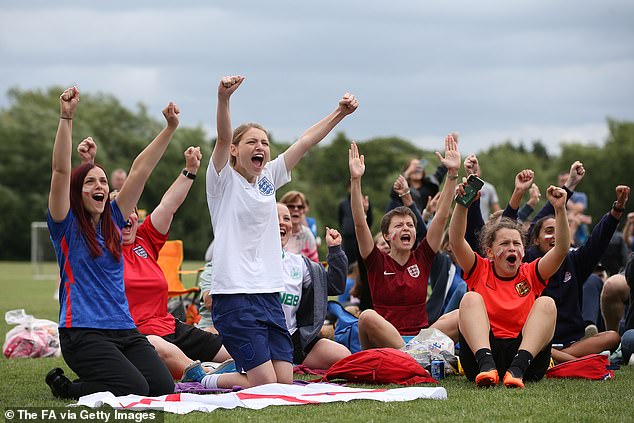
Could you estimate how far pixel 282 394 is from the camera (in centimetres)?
661

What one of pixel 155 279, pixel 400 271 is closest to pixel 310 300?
pixel 400 271

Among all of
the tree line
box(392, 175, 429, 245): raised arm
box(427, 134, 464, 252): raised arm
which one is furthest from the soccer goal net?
box(427, 134, 464, 252): raised arm

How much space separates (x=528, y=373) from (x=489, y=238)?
1.17 m

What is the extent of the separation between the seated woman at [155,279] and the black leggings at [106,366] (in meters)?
1.17

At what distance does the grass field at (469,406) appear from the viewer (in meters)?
5.73

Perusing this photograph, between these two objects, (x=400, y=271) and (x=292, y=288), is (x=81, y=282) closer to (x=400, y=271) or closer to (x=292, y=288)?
(x=292, y=288)

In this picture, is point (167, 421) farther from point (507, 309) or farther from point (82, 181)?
point (507, 309)

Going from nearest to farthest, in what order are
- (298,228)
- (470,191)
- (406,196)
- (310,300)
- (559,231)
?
(470,191) < (559,231) < (310,300) < (406,196) < (298,228)

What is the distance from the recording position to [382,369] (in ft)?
24.4

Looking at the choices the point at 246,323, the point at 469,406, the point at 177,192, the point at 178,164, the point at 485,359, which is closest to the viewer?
the point at 469,406

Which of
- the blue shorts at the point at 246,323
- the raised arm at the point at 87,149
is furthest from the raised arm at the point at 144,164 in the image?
the blue shorts at the point at 246,323

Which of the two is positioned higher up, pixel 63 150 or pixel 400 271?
pixel 63 150

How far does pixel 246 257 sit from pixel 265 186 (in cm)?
61

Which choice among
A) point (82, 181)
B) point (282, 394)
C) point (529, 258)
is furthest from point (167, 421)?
point (529, 258)
